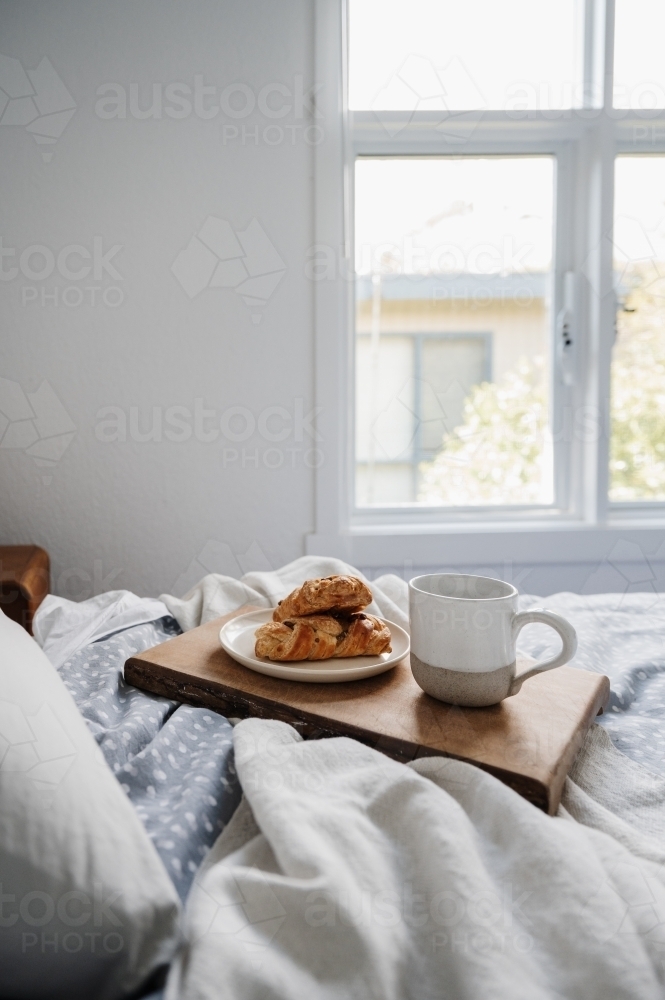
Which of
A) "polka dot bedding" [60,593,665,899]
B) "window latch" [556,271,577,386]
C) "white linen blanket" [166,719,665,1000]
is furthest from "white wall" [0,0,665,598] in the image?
"white linen blanket" [166,719,665,1000]

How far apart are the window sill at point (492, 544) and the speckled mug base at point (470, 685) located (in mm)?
1437

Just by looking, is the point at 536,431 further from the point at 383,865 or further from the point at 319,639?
the point at 383,865

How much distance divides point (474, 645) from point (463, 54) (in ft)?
6.95

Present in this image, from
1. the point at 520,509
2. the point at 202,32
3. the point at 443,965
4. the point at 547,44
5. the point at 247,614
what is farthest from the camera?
the point at 520,509

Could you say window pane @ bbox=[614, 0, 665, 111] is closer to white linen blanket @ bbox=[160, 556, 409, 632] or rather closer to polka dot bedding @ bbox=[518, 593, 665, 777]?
polka dot bedding @ bbox=[518, 593, 665, 777]

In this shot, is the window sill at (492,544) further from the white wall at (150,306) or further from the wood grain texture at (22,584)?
the wood grain texture at (22,584)

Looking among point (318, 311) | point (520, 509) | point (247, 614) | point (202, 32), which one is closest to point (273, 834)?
point (247, 614)

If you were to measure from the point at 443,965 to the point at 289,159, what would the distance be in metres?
2.09

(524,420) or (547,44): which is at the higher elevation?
(547,44)

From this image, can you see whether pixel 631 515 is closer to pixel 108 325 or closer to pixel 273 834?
pixel 108 325

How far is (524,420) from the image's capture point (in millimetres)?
2307

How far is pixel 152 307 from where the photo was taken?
2.09 meters

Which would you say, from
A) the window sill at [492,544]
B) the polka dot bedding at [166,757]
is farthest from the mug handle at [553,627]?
the window sill at [492,544]

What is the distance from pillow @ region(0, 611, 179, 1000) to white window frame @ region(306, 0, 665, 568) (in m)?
1.68
